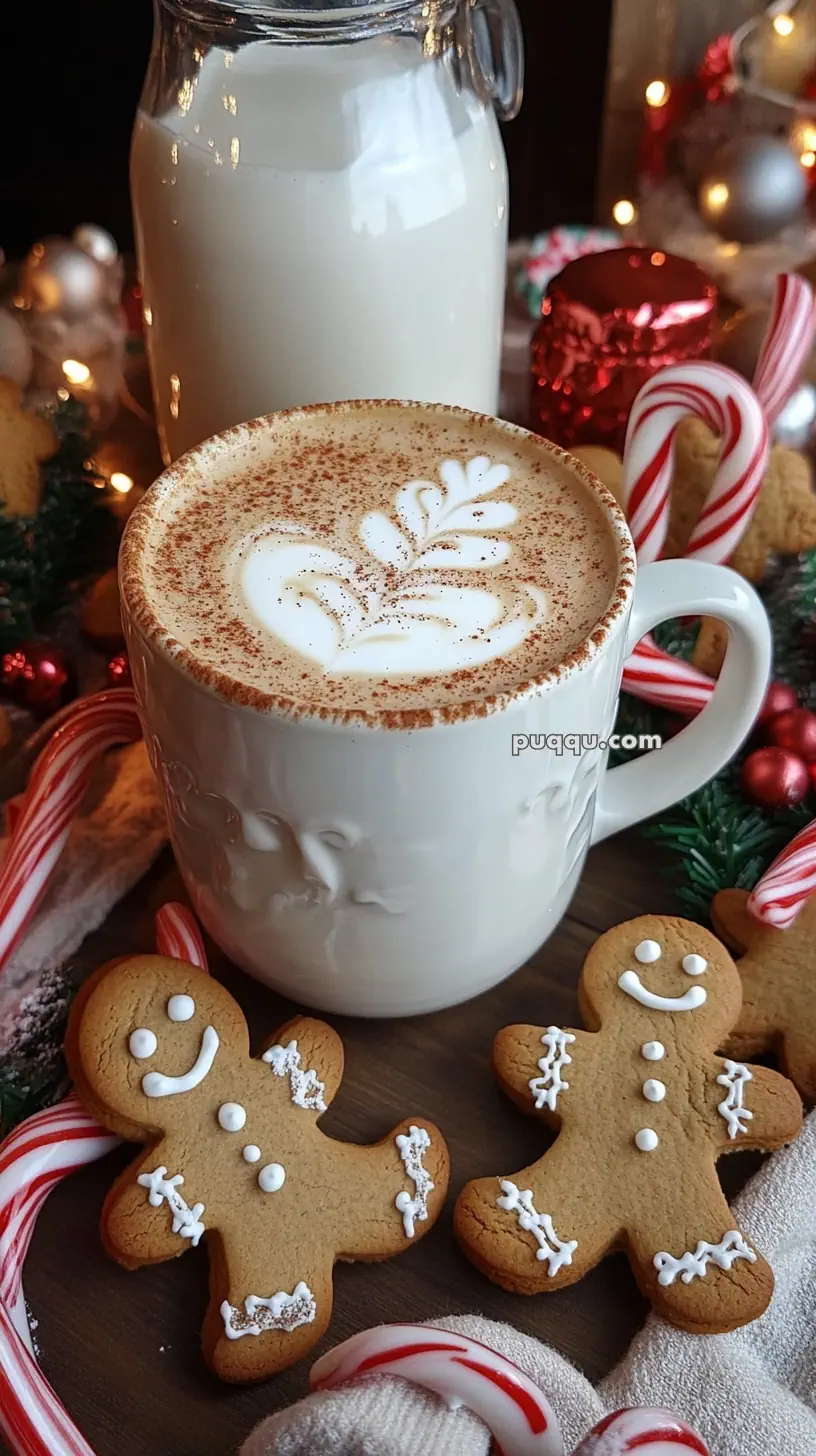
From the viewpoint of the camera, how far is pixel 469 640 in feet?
2.17

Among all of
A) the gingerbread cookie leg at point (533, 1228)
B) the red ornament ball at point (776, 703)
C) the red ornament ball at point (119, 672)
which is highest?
the red ornament ball at point (776, 703)

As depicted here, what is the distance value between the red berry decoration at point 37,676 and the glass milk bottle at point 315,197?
213 millimetres

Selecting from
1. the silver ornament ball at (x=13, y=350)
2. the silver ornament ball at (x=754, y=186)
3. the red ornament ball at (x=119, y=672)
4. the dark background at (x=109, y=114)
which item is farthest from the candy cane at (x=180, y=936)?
the dark background at (x=109, y=114)

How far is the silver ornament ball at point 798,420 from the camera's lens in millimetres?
1113

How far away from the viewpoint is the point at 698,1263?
0.64 metres

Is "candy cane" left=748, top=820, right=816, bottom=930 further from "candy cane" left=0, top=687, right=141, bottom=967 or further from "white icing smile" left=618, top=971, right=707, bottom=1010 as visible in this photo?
"candy cane" left=0, top=687, right=141, bottom=967

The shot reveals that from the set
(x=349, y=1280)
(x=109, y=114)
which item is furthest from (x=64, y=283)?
(x=349, y=1280)

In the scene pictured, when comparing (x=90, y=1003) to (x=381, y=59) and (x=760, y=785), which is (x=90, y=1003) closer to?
(x=760, y=785)

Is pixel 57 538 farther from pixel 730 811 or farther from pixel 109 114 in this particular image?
pixel 109 114

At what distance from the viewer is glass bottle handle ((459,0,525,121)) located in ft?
3.12

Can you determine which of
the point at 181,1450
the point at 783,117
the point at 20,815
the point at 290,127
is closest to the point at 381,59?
the point at 290,127

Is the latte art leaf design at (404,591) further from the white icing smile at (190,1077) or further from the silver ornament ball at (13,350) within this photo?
the silver ornament ball at (13,350)

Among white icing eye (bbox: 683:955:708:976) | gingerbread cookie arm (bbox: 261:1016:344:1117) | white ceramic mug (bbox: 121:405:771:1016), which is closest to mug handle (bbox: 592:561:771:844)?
white ceramic mug (bbox: 121:405:771:1016)

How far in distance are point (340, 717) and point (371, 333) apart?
1.33 feet
